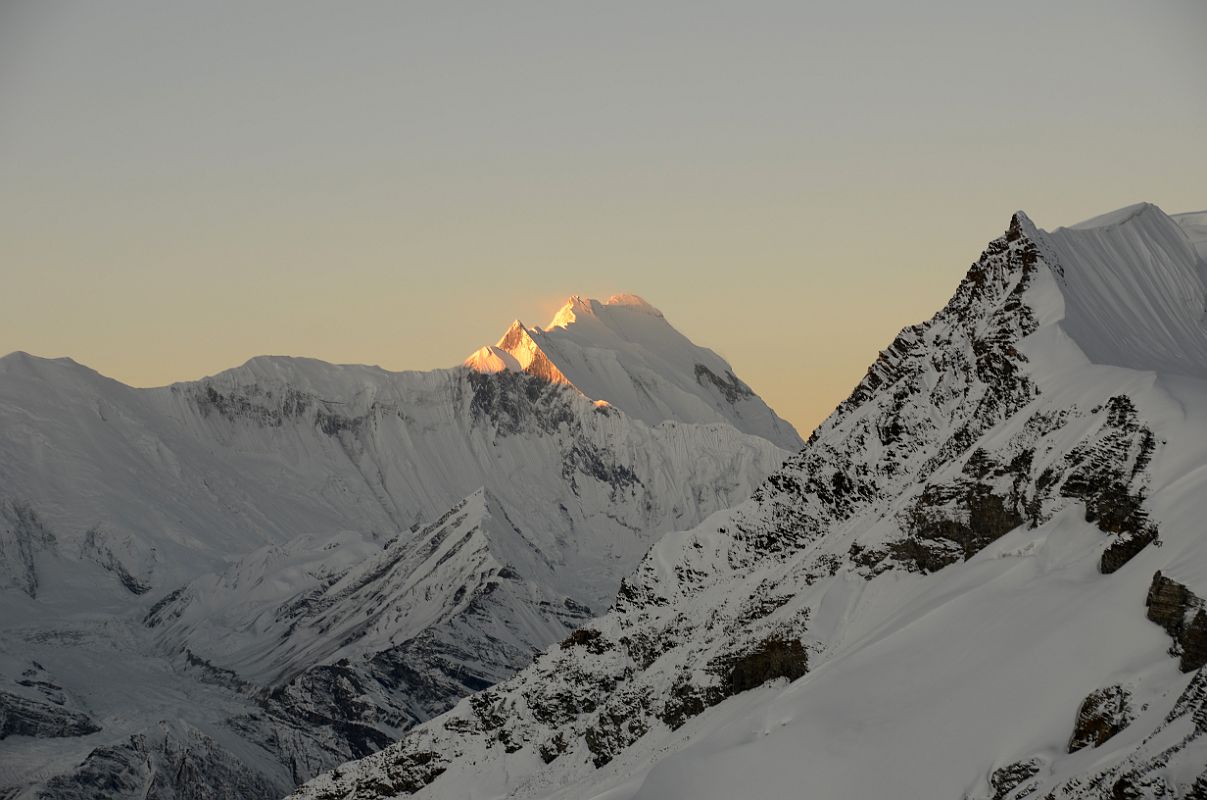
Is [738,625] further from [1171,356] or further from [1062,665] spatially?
[1062,665]

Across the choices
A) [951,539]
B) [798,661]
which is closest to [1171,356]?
[951,539]

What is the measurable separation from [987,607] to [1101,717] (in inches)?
1218

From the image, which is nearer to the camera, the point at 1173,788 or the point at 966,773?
the point at 1173,788

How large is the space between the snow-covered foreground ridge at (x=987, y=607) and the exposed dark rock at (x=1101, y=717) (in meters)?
0.15

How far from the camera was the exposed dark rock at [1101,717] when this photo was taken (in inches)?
4412

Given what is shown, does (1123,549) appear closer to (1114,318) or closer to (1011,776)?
(1011,776)

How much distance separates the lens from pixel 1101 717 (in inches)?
4471

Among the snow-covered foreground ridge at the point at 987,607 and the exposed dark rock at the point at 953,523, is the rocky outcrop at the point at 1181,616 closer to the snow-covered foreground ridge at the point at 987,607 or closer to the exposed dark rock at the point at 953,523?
the snow-covered foreground ridge at the point at 987,607

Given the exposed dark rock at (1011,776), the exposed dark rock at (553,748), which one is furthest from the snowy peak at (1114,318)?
the exposed dark rock at (553,748)

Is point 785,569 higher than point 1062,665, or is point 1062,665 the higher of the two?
point 785,569

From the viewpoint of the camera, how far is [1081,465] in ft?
492

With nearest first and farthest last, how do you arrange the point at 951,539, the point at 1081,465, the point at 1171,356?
the point at 1081,465 → the point at 951,539 → the point at 1171,356

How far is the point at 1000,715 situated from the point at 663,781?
1198 inches

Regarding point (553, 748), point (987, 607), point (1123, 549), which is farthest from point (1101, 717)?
point (553, 748)
